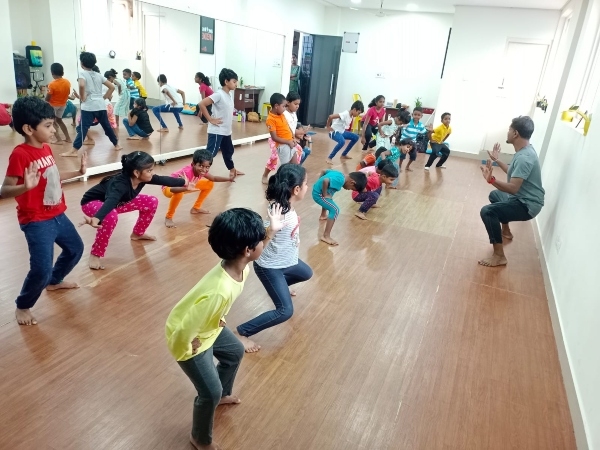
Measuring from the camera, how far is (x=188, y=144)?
7078 millimetres

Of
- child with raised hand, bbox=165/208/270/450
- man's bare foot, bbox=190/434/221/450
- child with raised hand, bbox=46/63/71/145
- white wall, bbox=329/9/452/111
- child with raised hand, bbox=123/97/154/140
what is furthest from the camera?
white wall, bbox=329/9/452/111

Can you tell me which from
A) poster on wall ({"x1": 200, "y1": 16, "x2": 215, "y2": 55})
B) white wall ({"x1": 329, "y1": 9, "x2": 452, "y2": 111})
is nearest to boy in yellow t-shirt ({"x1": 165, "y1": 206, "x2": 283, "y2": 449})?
poster on wall ({"x1": 200, "y1": 16, "x2": 215, "y2": 55})

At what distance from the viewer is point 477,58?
30.6 ft

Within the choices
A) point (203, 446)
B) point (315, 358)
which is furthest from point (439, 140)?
point (203, 446)

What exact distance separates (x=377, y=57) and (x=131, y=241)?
31.6 ft

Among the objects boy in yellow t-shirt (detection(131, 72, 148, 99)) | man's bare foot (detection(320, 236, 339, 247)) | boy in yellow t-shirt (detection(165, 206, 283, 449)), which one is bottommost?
man's bare foot (detection(320, 236, 339, 247))

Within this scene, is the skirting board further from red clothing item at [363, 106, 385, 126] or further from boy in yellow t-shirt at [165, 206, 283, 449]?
red clothing item at [363, 106, 385, 126]

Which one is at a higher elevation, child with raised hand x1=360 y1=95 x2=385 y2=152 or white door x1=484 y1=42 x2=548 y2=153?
white door x1=484 y1=42 x2=548 y2=153

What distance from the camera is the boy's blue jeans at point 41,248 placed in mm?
2320

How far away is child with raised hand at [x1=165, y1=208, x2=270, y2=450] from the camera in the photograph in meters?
1.46

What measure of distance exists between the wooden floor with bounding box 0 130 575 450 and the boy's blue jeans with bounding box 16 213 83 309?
207 millimetres

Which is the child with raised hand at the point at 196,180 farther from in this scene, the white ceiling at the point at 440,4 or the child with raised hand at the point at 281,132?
the white ceiling at the point at 440,4

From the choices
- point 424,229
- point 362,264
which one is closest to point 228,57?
point 424,229

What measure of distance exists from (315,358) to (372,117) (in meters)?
6.02
